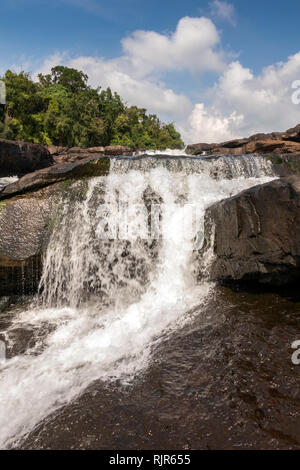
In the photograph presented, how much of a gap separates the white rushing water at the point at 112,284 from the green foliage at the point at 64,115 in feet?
67.6

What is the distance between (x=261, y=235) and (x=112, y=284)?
3438 millimetres

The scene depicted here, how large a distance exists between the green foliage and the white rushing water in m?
20.6

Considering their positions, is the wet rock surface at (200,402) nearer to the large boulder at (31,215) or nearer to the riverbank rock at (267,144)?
the large boulder at (31,215)

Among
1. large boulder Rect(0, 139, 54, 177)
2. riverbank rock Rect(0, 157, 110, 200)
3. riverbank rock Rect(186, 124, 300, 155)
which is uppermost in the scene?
riverbank rock Rect(186, 124, 300, 155)

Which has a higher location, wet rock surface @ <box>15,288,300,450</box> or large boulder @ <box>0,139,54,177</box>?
large boulder @ <box>0,139,54,177</box>

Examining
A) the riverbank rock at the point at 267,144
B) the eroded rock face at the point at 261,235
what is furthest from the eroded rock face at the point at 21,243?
the riverbank rock at the point at 267,144

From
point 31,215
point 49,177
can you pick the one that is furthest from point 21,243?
point 49,177

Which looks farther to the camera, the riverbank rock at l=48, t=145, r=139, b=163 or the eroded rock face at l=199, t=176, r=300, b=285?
the riverbank rock at l=48, t=145, r=139, b=163

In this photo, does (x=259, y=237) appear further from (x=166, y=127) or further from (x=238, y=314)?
(x=166, y=127)

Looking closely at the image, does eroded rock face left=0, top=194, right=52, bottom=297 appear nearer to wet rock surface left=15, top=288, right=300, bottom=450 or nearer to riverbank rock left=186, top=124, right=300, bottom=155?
wet rock surface left=15, top=288, right=300, bottom=450

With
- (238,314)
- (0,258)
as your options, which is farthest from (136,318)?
(0,258)

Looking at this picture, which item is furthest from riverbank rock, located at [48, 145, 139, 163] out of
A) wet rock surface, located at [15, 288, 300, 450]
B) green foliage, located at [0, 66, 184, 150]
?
wet rock surface, located at [15, 288, 300, 450]

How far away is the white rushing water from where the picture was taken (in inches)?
149

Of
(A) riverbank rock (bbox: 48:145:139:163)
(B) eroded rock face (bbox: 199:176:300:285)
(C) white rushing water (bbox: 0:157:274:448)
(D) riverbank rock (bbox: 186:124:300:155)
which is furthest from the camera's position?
(D) riverbank rock (bbox: 186:124:300:155)
